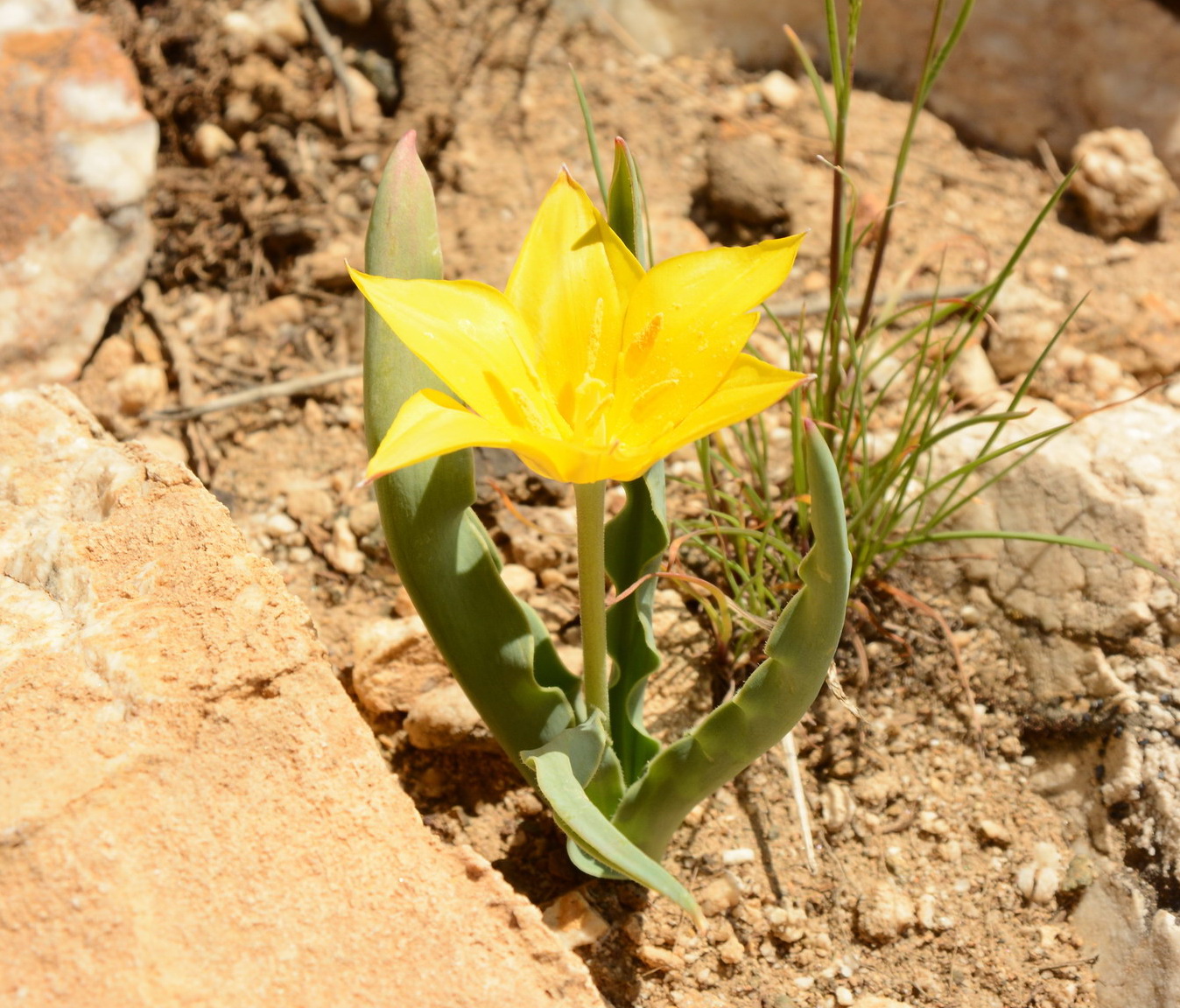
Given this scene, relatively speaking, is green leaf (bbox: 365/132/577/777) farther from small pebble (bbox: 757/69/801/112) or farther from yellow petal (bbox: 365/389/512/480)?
small pebble (bbox: 757/69/801/112)

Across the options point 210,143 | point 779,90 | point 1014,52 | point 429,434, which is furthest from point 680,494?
point 1014,52

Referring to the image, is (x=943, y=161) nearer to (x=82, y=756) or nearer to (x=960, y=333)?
(x=960, y=333)

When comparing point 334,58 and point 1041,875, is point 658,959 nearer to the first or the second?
point 1041,875

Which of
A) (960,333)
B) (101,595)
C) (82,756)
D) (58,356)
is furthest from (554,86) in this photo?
(82,756)

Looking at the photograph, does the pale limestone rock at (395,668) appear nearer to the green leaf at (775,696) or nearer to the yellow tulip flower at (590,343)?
the green leaf at (775,696)

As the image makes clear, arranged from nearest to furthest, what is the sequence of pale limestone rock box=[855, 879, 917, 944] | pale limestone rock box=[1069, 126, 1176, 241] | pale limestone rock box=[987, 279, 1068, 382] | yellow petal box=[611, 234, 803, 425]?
yellow petal box=[611, 234, 803, 425], pale limestone rock box=[855, 879, 917, 944], pale limestone rock box=[987, 279, 1068, 382], pale limestone rock box=[1069, 126, 1176, 241]

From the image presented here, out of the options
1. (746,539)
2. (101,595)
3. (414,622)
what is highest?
(101,595)

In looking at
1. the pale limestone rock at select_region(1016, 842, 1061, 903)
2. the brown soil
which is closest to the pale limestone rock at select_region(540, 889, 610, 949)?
the brown soil
